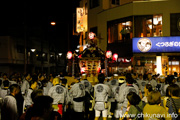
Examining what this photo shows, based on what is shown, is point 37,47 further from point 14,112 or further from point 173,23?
point 14,112

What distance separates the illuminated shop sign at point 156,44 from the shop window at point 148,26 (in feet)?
5.99

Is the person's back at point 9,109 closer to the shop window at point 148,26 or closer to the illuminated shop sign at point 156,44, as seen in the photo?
the illuminated shop sign at point 156,44

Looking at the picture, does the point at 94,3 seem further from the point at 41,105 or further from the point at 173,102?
the point at 41,105

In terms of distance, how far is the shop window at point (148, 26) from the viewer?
1024 inches

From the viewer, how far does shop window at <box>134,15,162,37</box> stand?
26000 millimetres

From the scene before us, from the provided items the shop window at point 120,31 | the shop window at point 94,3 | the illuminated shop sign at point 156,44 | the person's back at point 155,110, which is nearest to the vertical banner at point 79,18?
the shop window at point 94,3

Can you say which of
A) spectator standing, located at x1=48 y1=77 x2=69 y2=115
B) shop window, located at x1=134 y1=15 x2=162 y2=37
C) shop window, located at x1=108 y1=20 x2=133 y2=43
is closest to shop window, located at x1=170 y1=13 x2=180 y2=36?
shop window, located at x1=134 y1=15 x2=162 y2=37

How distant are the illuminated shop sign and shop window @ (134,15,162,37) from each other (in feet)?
5.99

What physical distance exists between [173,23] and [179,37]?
2372 millimetres

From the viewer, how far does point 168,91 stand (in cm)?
571

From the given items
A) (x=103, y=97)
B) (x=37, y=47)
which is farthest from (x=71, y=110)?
(x=37, y=47)

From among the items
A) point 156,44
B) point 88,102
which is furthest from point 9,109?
point 156,44

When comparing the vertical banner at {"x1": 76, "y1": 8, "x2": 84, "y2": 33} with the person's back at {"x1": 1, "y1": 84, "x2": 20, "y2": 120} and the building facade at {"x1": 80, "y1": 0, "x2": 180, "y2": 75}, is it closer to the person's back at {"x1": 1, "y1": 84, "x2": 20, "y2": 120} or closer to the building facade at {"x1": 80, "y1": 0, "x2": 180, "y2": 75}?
the building facade at {"x1": 80, "y1": 0, "x2": 180, "y2": 75}

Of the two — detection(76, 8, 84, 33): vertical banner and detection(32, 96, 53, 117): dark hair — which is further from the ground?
detection(76, 8, 84, 33): vertical banner
